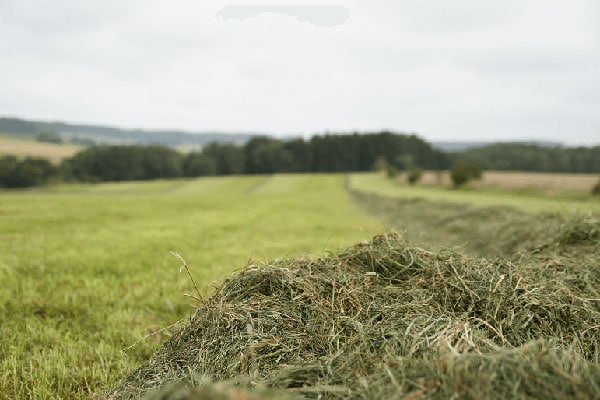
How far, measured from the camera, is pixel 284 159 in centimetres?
10662

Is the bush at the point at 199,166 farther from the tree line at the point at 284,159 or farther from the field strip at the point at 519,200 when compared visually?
the field strip at the point at 519,200

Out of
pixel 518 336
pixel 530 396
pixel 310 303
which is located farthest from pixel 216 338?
pixel 518 336

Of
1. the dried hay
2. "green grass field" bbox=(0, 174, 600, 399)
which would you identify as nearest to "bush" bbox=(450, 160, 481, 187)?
"green grass field" bbox=(0, 174, 600, 399)

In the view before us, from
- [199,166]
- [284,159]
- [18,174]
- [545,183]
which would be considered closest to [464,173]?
[545,183]

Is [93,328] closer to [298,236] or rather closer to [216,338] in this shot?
[216,338]

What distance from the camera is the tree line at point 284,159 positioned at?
77.3m

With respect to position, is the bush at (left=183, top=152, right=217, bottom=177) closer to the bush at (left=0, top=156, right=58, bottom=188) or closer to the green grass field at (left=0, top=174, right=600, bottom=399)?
the bush at (left=0, top=156, right=58, bottom=188)

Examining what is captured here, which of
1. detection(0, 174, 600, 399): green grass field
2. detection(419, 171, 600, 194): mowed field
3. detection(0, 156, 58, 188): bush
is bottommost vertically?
detection(0, 156, 58, 188): bush

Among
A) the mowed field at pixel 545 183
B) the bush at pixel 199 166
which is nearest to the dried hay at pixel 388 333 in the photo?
the mowed field at pixel 545 183

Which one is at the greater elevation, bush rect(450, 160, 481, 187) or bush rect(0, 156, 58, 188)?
bush rect(450, 160, 481, 187)

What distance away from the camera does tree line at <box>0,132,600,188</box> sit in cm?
7726

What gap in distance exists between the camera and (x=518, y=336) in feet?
7.21

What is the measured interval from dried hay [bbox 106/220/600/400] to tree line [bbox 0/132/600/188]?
59.2 m

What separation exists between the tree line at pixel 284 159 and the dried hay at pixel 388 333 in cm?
5919
